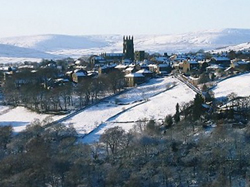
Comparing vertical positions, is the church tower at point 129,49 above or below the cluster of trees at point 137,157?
above

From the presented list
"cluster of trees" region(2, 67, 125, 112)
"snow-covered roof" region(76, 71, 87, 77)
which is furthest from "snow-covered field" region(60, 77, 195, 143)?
"snow-covered roof" region(76, 71, 87, 77)

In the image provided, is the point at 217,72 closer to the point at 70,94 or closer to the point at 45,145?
the point at 70,94

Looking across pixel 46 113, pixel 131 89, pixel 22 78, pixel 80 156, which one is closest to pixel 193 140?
pixel 80 156

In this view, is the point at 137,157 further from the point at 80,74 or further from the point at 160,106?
the point at 80,74

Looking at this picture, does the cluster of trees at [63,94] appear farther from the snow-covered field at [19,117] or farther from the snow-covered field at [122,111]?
the snow-covered field at [122,111]

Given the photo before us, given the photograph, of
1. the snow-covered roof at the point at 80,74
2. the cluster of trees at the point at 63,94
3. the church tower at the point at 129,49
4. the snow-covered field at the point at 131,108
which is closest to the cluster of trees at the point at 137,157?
the snow-covered field at the point at 131,108

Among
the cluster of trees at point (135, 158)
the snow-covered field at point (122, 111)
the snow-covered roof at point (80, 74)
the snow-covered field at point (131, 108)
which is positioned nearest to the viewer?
the cluster of trees at point (135, 158)

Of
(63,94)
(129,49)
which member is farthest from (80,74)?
(129,49)
